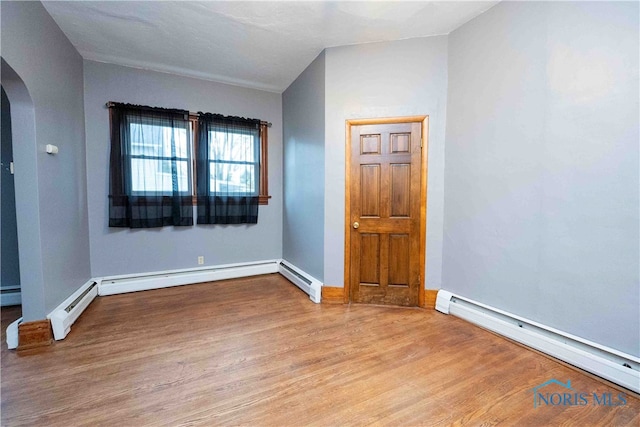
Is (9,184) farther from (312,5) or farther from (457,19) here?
(457,19)

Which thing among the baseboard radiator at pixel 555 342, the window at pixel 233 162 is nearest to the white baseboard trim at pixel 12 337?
the window at pixel 233 162

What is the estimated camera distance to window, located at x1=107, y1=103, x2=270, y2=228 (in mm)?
3240

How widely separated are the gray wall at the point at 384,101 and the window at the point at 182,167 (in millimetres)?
1498

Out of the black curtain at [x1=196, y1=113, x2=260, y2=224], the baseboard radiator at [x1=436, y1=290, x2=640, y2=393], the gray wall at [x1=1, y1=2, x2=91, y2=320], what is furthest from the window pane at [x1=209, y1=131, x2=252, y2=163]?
the baseboard radiator at [x1=436, y1=290, x2=640, y2=393]

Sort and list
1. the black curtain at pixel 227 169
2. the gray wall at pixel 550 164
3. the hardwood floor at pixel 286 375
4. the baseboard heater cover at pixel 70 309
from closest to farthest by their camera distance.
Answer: the hardwood floor at pixel 286 375 < the gray wall at pixel 550 164 < the baseboard heater cover at pixel 70 309 < the black curtain at pixel 227 169

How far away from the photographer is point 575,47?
1.83 m

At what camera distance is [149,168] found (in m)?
3.36

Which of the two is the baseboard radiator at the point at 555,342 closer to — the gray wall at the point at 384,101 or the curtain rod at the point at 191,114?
the gray wall at the point at 384,101

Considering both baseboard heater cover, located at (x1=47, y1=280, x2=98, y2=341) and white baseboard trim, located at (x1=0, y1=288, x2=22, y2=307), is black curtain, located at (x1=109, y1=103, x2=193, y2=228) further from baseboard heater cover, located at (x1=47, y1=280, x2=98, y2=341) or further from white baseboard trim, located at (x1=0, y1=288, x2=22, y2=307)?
white baseboard trim, located at (x1=0, y1=288, x2=22, y2=307)

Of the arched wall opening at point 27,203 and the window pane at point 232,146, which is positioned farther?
the window pane at point 232,146

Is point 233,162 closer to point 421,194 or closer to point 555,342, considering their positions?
point 421,194

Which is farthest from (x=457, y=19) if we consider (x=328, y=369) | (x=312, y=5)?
(x=328, y=369)

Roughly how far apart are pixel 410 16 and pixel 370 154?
1286 mm

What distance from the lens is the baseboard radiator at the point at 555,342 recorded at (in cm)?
167
